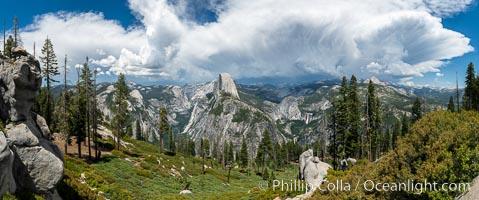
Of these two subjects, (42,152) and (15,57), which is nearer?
(42,152)

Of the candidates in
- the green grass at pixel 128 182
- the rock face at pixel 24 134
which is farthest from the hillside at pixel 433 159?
the green grass at pixel 128 182

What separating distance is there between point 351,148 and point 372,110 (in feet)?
44.1

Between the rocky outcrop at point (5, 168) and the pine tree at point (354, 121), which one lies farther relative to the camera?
the pine tree at point (354, 121)

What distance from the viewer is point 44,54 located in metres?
48.4

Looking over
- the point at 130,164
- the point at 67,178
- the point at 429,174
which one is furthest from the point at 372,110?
the point at 67,178

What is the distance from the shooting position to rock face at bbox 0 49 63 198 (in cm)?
1536

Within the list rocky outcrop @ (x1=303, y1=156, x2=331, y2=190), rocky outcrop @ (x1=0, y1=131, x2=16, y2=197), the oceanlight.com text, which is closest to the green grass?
rocky outcrop @ (x1=303, y1=156, x2=331, y2=190)

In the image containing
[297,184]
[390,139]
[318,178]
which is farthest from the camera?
[390,139]

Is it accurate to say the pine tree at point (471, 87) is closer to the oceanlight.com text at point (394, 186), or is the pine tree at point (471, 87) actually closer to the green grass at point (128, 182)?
the green grass at point (128, 182)

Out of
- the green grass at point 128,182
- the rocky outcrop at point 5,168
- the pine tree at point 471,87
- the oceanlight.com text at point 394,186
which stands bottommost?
the green grass at point 128,182

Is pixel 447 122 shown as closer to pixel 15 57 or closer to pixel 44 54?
pixel 15 57

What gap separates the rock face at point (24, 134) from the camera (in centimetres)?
1536

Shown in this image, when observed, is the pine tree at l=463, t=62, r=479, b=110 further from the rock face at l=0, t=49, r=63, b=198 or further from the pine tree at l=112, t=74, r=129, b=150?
the rock face at l=0, t=49, r=63, b=198

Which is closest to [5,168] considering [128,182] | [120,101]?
[128,182]
